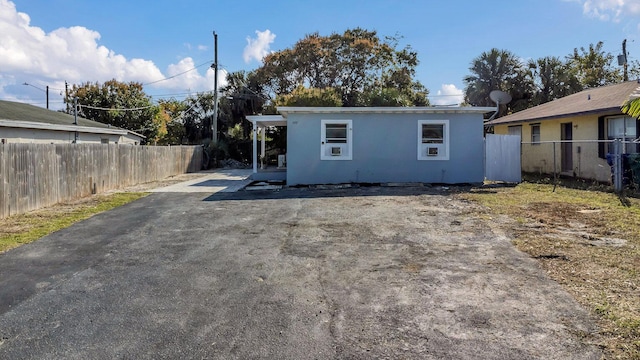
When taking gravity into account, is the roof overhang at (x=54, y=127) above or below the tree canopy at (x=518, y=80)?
below

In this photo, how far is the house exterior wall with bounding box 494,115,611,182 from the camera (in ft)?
45.3

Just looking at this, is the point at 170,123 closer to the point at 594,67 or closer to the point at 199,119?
the point at 199,119

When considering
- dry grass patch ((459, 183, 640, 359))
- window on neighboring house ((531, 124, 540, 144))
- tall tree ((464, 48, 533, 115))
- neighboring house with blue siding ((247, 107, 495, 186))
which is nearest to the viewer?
dry grass patch ((459, 183, 640, 359))

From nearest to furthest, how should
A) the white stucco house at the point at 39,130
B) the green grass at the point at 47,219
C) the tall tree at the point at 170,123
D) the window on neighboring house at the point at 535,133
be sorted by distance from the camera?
the green grass at the point at 47,219 < the white stucco house at the point at 39,130 < the window on neighboring house at the point at 535,133 < the tall tree at the point at 170,123

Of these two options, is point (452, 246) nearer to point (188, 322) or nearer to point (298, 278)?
point (298, 278)

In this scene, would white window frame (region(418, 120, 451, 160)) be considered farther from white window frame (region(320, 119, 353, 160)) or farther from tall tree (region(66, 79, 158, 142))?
tall tree (region(66, 79, 158, 142))

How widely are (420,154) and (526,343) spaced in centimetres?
1100

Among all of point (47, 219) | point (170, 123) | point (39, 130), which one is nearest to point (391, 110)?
point (47, 219)

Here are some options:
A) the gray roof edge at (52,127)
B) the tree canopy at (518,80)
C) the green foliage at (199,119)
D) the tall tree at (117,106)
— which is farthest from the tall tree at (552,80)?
the tall tree at (117,106)

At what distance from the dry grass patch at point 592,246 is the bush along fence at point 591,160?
41.2 inches

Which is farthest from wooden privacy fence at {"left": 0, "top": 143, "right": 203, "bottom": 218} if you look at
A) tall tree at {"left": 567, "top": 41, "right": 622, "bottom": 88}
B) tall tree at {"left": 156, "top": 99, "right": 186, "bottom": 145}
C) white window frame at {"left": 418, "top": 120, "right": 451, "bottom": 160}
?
tall tree at {"left": 567, "top": 41, "right": 622, "bottom": 88}

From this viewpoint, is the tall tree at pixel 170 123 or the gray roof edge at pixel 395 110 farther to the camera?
the tall tree at pixel 170 123

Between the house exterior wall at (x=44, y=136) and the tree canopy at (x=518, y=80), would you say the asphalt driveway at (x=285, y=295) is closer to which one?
the house exterior wall at (x=44, y=136)

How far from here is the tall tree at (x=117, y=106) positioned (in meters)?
30.0
